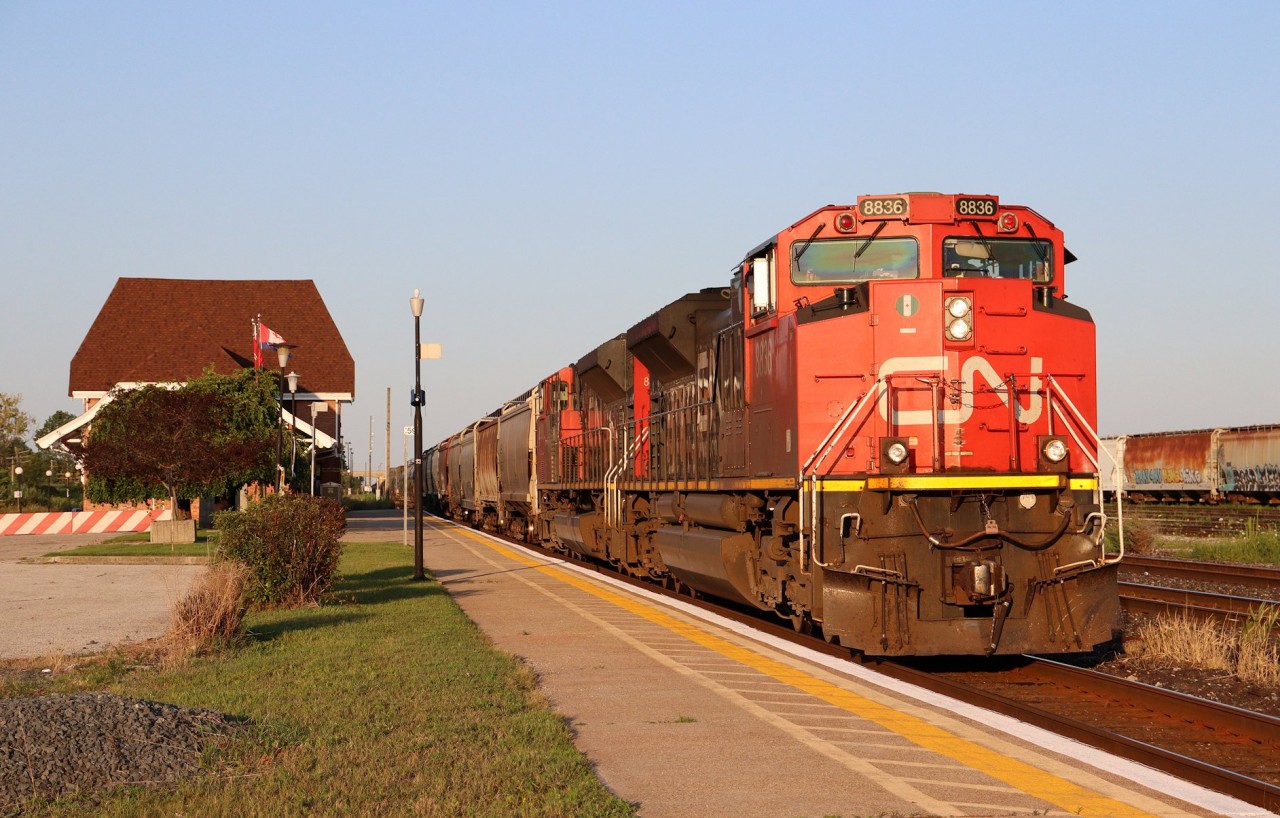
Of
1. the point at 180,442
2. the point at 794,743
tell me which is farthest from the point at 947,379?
the point at 180,442

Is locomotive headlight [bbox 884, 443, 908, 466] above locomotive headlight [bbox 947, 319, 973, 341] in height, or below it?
below

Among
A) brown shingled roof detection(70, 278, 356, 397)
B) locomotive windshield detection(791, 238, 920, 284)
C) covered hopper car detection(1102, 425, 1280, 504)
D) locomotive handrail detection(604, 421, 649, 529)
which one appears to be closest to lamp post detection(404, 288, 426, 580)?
locomotive handrail detection(604, 421, 649, 529)

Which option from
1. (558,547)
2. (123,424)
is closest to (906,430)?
(558,547)

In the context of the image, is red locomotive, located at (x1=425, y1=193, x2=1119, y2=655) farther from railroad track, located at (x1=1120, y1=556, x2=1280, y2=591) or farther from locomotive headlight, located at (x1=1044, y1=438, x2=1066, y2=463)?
railroad track, located at (x1=1120, y1=556, x2=1280, y2=591)

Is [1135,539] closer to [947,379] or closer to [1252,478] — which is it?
[1252,478]

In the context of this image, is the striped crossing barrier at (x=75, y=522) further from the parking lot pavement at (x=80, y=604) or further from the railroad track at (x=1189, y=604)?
the railroad track at (x=1189, y=604)

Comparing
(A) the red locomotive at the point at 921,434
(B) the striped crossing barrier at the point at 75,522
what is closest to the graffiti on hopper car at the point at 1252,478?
(A) the red locomotive at the point at 921,434

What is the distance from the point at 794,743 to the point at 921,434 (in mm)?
4590

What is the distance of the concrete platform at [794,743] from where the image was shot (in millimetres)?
6234

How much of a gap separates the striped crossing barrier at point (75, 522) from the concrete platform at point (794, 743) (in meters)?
31.1

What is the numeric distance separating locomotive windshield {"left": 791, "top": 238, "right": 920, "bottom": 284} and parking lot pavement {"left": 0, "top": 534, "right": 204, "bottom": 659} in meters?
7.37

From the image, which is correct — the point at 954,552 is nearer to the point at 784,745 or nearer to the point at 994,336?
the point at 994,336

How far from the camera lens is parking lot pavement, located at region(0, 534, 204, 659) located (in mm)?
13484

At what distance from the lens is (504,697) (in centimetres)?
906
